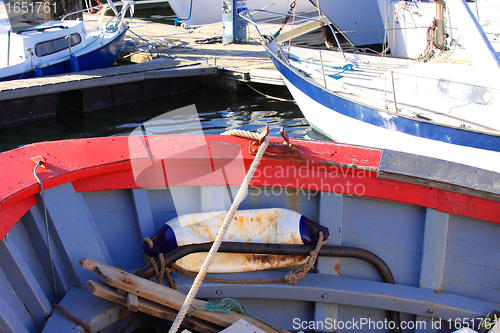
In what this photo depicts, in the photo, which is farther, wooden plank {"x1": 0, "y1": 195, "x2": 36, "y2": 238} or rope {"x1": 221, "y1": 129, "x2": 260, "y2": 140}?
rope {"x1": 221, "y1": 129, "x2": 260, "y2": 140}

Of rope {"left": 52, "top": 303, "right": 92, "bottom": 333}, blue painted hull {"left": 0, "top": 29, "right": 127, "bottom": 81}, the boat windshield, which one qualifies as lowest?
rope {"left": 52, "top": 303, "right": 92, "bottom": 333}

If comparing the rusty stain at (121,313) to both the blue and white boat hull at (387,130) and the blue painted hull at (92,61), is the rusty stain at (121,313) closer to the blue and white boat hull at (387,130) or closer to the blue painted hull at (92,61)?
the blue and white boat hull at (387,130)

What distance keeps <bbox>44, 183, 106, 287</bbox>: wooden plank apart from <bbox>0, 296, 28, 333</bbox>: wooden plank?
44 cm

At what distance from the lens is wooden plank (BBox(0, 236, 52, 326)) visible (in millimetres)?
2350

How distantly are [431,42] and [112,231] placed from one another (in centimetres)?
634

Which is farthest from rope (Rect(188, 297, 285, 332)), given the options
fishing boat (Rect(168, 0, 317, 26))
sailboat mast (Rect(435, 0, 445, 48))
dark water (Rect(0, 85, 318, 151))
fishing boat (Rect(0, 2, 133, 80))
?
fishing boat (Rect(168, 0, 317, 26))

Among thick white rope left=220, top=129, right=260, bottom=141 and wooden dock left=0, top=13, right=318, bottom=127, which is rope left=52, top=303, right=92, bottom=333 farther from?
wooden dock left=0, top=13, right=318, bottom=127

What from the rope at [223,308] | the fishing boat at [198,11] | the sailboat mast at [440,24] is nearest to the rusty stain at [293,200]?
the rope at [223,308]

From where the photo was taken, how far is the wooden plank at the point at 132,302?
2.33 m

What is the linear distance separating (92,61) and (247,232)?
10.8 meters

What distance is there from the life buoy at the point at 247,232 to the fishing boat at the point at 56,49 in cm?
933

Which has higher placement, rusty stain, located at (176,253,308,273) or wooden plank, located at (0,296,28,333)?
wooden plank, located at (0,296,28,333)

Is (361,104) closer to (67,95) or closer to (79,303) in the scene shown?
(79,303)

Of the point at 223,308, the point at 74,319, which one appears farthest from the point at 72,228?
the point at 223,308
